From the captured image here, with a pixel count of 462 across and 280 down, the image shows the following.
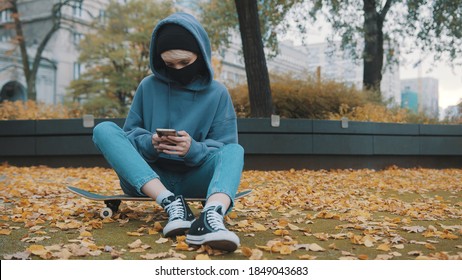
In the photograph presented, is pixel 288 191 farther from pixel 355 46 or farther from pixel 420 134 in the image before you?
pixel 355 46

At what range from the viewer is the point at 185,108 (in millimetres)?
3059

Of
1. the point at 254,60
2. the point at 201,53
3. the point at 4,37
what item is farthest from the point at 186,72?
the point at 4,37

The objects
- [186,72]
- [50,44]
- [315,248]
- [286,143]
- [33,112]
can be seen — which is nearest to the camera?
[315,248]

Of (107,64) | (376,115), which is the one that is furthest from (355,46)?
(107,64)

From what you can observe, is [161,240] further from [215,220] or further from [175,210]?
[215,220]

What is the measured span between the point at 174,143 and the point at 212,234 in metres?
0.68

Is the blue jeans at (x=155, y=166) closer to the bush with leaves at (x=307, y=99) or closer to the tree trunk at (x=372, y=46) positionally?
the bush with leaves at (x=307, y=99)

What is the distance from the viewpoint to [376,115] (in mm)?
9469

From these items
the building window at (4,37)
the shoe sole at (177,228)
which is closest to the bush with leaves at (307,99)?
the shoe sole at (177,228)

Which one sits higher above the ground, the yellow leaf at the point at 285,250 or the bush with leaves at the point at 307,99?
the bush with leaves at the point at 307,99

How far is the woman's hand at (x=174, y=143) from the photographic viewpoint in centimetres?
273

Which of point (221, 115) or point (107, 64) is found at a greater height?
point (107, 64)

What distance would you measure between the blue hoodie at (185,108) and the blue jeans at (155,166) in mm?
89

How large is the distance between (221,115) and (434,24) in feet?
37.4
